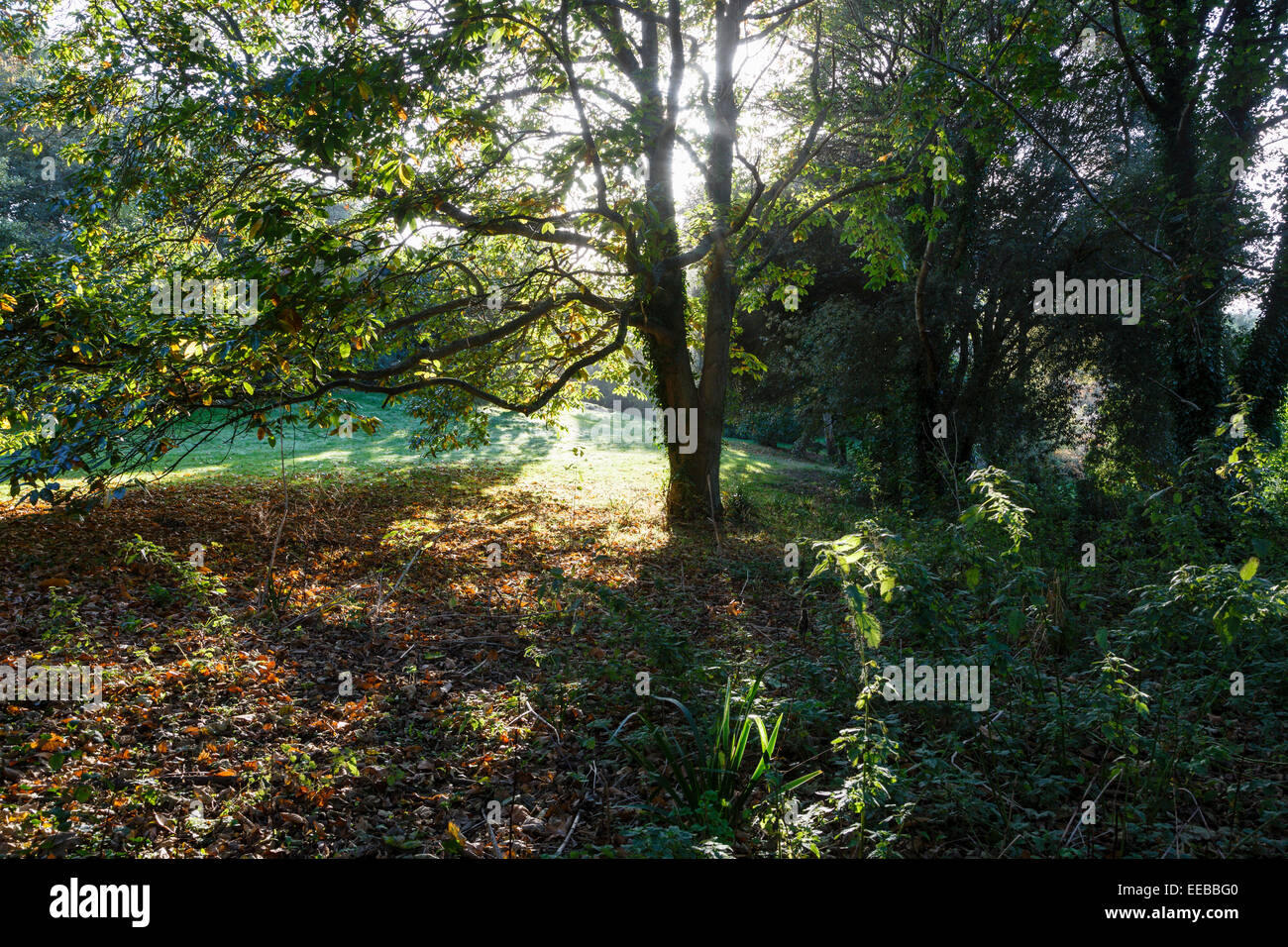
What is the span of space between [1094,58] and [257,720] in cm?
1818

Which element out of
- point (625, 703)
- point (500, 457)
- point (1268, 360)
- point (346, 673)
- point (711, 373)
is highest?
point (1268, 360)

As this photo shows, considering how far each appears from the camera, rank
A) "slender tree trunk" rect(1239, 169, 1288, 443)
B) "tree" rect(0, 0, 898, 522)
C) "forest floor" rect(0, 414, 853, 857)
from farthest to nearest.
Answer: "slender tree trunk" rect(1239, 169, 1288, 443) → "tree" rect(0, 0, 898, 522) → "forest floor" rect(0, 414, 853, 857)

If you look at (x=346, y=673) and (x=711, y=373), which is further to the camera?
(x=711, y=373)

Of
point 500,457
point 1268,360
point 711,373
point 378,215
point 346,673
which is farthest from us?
point 500,457

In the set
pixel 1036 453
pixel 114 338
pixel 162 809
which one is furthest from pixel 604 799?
pixel 1036 453

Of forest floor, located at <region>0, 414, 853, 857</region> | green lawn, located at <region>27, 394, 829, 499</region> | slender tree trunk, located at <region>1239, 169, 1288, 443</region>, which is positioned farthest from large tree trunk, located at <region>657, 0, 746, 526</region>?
slender tree trunk, located at <region>1239, 169, 1288, 443</region>

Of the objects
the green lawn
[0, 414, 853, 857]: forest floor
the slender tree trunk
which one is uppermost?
the slender tree trunk

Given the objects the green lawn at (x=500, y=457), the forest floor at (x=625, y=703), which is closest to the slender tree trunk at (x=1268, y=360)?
the forest floor at (x=625, y=703)

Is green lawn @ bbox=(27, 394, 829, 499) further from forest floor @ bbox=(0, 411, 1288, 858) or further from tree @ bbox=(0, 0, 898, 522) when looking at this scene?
forest floor @ bbox=(0, 411, 1288, 858)

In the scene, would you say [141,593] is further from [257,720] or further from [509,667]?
[509,667]

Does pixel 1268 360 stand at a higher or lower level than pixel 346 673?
higher

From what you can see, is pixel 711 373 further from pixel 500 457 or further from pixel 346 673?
pixel 500 457

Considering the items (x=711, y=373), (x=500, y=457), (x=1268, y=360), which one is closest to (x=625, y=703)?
(x=711, y=373)

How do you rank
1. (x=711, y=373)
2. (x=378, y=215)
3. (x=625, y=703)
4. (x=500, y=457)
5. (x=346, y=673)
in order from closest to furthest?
(x=625, y=703) < (x=346, y=673) < (x=378, y=215) < (x=711, y=373) < (x=500, y=457)
